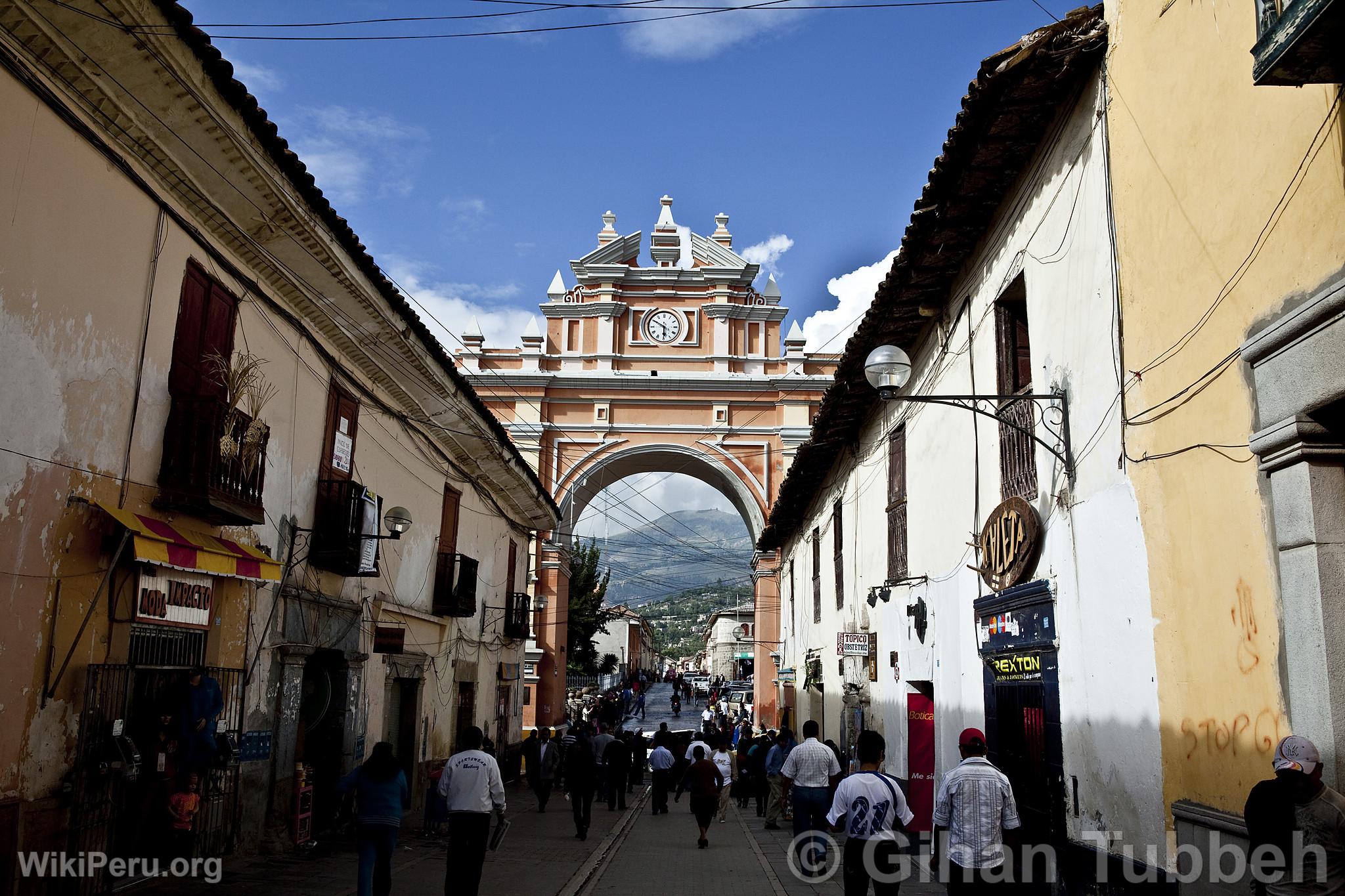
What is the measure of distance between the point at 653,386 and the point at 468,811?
2787cm

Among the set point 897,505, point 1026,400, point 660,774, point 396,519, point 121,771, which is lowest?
point 660,774

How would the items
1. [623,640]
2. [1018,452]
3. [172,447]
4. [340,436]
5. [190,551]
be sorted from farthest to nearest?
1. [623,640]
2. [340,436]
3. [1018,452]
4. [172,447]
5. [190,551]

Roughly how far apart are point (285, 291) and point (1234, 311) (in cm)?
849

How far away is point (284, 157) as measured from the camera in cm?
853

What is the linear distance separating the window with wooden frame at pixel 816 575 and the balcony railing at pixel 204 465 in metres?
14.6

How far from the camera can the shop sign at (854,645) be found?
14.6 metres

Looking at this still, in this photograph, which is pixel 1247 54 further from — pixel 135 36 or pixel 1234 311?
pixel 135 36

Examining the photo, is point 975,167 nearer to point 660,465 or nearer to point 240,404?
point 240,404

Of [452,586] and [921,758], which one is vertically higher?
[452,586]

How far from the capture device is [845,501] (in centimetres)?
1772

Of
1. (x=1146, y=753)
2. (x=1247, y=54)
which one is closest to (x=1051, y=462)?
(x=1146, y=753)

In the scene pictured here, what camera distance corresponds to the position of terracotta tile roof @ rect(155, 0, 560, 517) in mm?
6891

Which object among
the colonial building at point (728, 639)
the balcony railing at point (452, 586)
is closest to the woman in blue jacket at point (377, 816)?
the balcony railing at point (452, 586)

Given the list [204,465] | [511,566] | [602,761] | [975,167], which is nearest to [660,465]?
[511,566]
